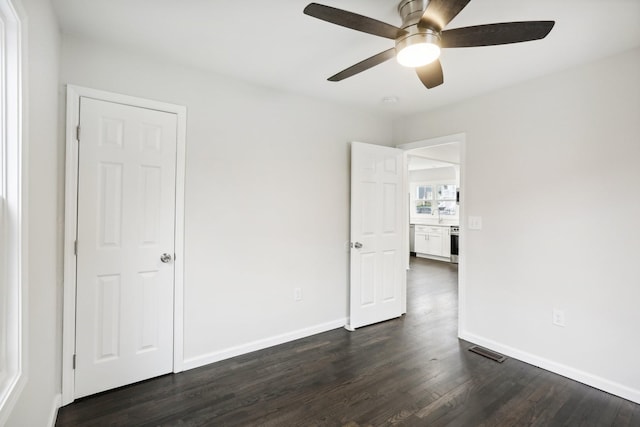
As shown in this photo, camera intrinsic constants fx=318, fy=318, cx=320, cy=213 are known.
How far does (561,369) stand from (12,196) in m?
3.67

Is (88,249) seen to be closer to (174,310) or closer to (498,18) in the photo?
(174,310)

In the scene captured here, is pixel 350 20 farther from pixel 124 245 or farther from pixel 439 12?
pixel 124 245

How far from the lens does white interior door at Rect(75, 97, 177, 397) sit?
2170mm

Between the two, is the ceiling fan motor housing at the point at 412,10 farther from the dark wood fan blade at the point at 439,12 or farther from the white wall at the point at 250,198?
the white wall at the point at 250,198

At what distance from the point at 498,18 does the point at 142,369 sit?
3.37 meters

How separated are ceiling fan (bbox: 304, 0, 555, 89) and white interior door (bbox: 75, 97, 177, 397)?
1635 millimetres

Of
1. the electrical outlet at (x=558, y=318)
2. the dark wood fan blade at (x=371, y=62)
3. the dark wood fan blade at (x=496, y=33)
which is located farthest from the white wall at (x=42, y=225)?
the electrical outlet at (x=558, y=318)

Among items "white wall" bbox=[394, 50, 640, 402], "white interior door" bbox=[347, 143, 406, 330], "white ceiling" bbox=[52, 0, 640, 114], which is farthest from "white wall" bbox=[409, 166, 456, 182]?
"white ceiling" bbox=[52, 0, 640, 114]

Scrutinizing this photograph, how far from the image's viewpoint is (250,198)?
288cm

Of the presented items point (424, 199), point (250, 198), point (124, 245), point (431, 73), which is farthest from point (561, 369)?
point (424, 199)

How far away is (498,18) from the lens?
1874mm

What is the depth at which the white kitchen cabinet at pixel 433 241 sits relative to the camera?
7.70 meters

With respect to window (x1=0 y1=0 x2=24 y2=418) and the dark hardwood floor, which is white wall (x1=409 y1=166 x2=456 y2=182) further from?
window (x1=0 y1=0 x2=24 y2=418)

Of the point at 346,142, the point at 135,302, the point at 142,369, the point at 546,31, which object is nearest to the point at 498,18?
the point at 546,31
